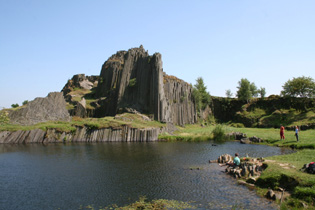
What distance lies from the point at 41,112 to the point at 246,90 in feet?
224

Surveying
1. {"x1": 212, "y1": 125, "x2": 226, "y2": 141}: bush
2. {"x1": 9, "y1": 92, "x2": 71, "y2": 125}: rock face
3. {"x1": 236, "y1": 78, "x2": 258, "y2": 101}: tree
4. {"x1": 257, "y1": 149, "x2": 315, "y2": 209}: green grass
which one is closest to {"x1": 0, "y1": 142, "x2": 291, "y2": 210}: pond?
{"x1": 257, "y1": 149, "x2": 315, "y2": 209}: green grass

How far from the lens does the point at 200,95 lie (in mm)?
87312

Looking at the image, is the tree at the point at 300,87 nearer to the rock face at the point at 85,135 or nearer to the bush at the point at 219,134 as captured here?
the bush at the point at 219,134

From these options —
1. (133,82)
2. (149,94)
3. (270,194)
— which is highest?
(133,82)

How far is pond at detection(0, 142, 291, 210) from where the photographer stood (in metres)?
16.5

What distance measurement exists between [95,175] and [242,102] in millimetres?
75969

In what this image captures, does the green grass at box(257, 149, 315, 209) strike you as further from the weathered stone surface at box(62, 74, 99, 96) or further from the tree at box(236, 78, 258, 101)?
the weathered stone surface at box(62, 74, 99, 96)

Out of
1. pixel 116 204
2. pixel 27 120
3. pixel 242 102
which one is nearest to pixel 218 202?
pixel 116 204

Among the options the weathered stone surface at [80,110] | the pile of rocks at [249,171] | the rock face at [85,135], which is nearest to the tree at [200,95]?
the rock face at [85,135]

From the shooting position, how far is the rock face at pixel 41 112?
52844 mm

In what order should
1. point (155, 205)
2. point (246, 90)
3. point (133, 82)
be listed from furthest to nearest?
point (246, 90) < point (133, 82) < point (155, 205)

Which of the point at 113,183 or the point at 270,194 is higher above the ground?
the point at 270,194

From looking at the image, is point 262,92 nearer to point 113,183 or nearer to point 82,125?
point 82,125

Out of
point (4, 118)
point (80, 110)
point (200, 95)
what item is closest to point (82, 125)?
point (4, 118)
